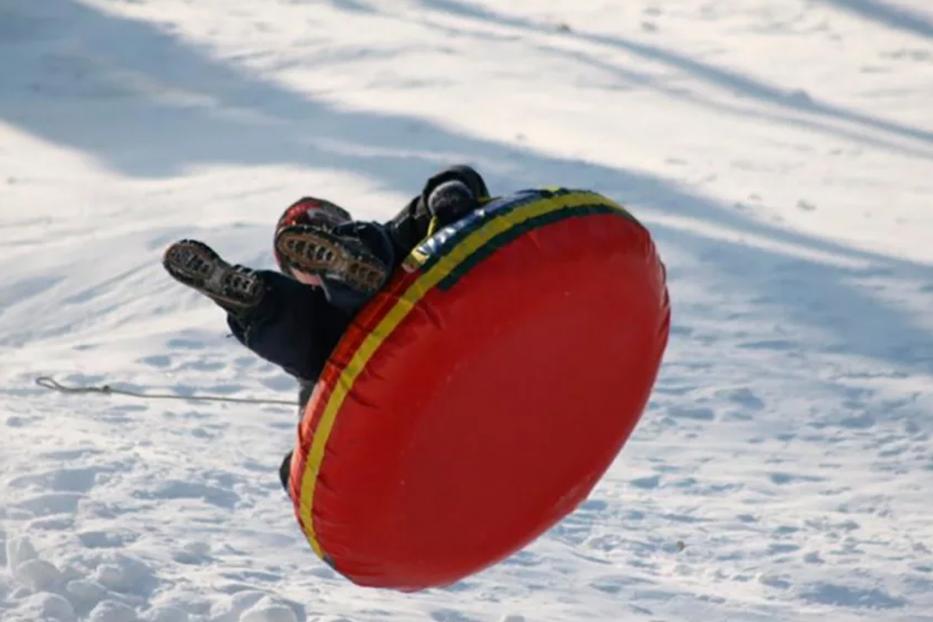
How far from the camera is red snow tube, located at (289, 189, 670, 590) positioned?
12.5ft

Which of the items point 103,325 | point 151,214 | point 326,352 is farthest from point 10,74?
point 326,352

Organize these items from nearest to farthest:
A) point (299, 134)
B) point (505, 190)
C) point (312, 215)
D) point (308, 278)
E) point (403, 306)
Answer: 1. point (403, 306)
2. point (308, 278)
3. point (312, 215)
4. point (505, 190)
5. point (299, 134)

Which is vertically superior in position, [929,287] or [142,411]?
[929,287]

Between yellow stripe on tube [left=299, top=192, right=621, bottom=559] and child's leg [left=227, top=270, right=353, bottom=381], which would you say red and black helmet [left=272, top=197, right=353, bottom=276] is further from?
yellow stripe on tube [left=299, top=192, right=621, bottom=559]

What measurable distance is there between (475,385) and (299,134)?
7.76 metres

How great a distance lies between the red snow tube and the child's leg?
0.20 metres

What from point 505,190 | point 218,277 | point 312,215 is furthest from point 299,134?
point 218,277

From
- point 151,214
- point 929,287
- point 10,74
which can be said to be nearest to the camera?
point 929,287

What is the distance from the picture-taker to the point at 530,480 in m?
4.23

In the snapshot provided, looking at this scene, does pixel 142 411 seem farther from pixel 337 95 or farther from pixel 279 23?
pixel 279 23

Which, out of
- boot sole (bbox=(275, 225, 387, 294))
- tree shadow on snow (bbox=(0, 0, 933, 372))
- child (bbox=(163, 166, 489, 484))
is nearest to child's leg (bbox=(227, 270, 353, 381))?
child (bbox=(163, 166, 489, 484))

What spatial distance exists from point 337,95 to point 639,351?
824 cm

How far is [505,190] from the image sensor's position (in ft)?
33.3

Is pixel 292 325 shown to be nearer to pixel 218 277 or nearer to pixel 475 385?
pixel 218 277
